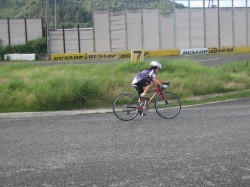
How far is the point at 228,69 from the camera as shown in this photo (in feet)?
69.7

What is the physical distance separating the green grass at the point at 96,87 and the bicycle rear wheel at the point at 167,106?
293 centimetres

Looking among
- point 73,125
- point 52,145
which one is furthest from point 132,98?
point 52,145

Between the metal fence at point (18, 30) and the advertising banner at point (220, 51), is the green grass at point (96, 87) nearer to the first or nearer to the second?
the advertising banner at point (220, 51)

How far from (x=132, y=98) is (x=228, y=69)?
11709 mm

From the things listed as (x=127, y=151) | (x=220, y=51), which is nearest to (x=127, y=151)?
(x=127, y=151)

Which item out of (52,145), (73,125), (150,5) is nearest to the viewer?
(52,145)

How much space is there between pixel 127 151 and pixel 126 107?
12.5 ft

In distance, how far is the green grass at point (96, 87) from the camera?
1297 cm

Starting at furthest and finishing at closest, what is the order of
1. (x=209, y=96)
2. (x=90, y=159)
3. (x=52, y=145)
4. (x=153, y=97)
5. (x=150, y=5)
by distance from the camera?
(x=150, y=5) → (x=209, y=96) → (x=153, y=97) → (x=52, y=145) → (x=90, y=159)

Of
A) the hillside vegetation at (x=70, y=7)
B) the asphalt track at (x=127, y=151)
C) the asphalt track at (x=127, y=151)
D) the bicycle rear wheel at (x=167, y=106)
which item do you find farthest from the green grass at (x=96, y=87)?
the hillside vegetation at (x=70, y=7)

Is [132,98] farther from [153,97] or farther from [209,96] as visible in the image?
[209,96]

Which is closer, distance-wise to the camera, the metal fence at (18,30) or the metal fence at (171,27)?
the metal fence at (171,27)

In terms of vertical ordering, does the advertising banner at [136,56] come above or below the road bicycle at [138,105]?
above

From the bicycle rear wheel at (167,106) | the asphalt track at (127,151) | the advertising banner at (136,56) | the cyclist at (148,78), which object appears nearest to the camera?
the asphalt track at (127,151)
